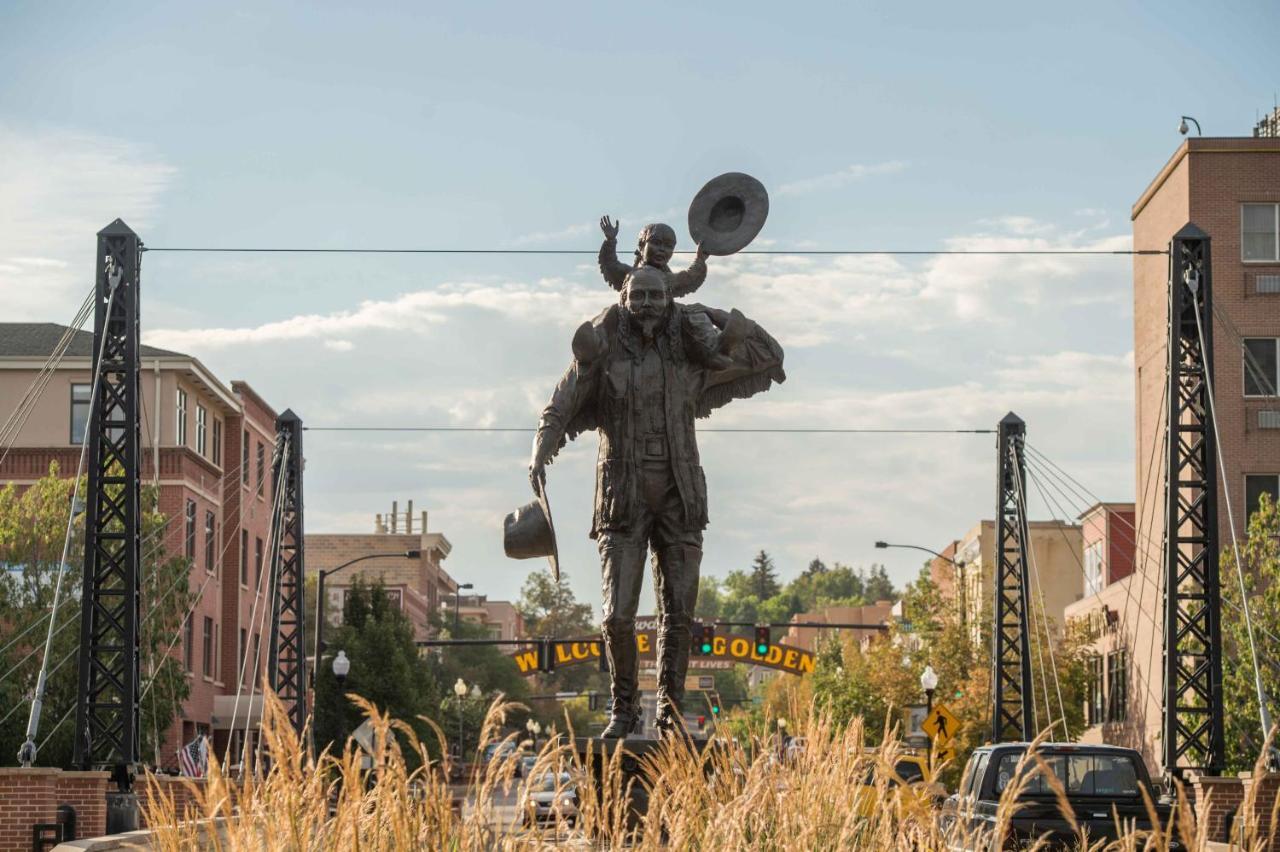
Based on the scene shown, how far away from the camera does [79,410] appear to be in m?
58.7

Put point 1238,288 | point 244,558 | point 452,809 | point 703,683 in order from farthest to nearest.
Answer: point 244,558, point 1238,288, point 703,683, point 452,809

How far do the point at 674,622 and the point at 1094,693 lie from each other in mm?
49444

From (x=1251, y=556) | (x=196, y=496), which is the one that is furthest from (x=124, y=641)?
(x=196, y=496)

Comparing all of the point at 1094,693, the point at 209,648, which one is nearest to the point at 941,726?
the point at 1094,693

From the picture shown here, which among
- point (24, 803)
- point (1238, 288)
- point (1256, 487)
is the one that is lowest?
point (24, 803)

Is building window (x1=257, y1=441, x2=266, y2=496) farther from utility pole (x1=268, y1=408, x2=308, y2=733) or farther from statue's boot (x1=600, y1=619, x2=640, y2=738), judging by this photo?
statue's boot (x1=600, y1=619, x2=640, y2=738)

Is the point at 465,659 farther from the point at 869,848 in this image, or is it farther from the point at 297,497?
the point at 869,848

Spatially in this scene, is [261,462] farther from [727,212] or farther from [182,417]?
[727,212]

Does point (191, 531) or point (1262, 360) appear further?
point (191, 531)

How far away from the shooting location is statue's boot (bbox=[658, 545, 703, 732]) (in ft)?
35.0

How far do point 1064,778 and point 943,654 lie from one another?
3547 cm

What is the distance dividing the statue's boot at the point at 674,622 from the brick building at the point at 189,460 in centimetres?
4307

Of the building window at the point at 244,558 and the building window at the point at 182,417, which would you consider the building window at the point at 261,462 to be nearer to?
the building window at the point at 244,558

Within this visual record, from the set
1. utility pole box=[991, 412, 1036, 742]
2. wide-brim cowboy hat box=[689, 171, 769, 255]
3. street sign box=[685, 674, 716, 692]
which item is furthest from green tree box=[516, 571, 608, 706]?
wide-brim cowboy hat box=[689, 171, 769, 255]
